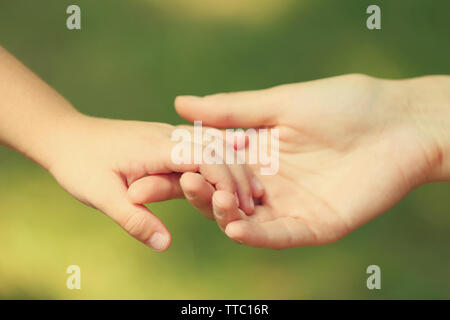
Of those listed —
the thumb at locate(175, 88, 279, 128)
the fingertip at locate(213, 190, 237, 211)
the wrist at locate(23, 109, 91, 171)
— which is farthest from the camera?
the thumb at locate(175, 88, 279, 128)

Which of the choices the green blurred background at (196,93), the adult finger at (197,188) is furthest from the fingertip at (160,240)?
the green blurred background at (196,93)

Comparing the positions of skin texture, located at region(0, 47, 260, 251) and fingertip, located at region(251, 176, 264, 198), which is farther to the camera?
fingertip, located at region(251, 176, 264, 198)

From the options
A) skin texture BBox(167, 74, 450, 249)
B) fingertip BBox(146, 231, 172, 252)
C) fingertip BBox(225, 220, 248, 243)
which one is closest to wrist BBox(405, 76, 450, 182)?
skin texture BBox(167, 74, 450, 249)

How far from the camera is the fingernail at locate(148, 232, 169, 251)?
117 centimetres

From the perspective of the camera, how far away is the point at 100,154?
124 cm

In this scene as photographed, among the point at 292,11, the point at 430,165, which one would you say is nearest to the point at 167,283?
the point at 430,165

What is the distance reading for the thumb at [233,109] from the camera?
1415mm

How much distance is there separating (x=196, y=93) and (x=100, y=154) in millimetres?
1188

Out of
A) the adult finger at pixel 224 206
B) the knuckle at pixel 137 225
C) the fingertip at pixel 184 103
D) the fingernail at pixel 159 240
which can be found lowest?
the fingernail at pixel 159 240

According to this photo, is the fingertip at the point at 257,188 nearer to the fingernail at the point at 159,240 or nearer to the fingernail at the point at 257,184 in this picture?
the fingernail at the point at 257,184

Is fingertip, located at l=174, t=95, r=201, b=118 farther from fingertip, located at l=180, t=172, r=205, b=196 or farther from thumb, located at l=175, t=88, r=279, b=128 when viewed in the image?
fingertip, located at l=180, t=172, r=205, b=196

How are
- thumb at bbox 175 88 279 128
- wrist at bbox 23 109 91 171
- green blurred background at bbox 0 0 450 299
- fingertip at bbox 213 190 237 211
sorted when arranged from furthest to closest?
green blurred background at bbox 0 0 450 299 → thumb at bbox 175 88 279 128 → wrist at bbox 23 109 91 171 → fingertip at bbox 213 190 237 211

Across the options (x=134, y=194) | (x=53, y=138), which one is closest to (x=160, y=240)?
(x=134, y=194)

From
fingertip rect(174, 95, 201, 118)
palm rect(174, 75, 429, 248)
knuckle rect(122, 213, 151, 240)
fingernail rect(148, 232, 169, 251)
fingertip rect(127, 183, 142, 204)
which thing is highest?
fingertip rect(174, 95, 201, 118)
